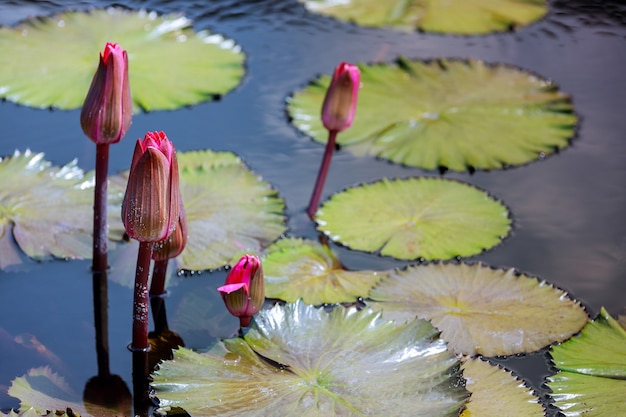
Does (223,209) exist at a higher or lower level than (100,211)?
lower

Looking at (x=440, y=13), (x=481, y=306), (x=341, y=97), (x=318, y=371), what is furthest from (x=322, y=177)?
(x=440, y=13)

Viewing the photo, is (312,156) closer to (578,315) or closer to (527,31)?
(578,315)

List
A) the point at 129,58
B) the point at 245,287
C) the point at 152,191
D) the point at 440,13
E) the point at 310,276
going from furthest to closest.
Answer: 1. the point at 440,13
2. the point at 129,58
3. the point at 310,276
4. the point at 245,287
5. the point at 152,191

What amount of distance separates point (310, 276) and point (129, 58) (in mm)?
1333

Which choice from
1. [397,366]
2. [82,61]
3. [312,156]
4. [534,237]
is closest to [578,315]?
[534,237]

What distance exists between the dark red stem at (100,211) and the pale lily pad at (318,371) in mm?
472

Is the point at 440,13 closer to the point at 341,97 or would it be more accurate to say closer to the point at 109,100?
the point at 341,97

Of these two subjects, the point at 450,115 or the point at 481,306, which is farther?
the point at 450,115

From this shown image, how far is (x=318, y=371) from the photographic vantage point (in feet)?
5.25

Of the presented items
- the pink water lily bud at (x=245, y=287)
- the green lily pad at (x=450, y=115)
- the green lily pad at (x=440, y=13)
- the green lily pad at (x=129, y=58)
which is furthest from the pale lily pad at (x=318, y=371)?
the green lily pad at (x=440, y=13)

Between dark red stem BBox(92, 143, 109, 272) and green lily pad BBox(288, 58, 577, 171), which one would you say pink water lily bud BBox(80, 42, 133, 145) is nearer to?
dark red stem BBox(92, 143, 109, 272)

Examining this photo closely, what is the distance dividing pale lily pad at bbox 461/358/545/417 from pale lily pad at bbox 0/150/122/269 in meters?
1.00

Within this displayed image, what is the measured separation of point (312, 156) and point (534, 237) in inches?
28.7

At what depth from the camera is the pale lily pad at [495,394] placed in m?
1.62
